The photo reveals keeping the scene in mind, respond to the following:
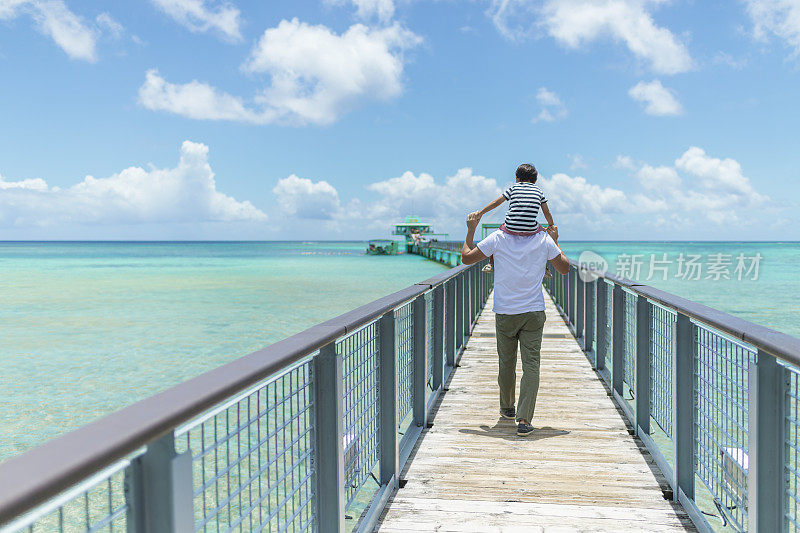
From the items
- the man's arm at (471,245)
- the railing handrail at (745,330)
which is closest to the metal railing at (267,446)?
the man's arm at (471,245)

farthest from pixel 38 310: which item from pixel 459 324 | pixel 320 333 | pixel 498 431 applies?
pixel 320 333

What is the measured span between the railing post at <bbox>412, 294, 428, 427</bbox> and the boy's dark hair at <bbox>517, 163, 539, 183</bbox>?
1.08 metres

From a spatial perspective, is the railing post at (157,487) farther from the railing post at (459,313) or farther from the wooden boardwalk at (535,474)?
the railing post at (459,313)

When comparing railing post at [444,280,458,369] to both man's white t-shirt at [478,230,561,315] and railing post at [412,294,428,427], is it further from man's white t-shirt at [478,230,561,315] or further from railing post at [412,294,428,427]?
man's white t-shirt at [478,230,561,315]

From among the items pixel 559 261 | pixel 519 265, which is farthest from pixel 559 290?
pixel 519 265

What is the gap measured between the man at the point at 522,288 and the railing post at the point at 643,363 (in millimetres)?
558

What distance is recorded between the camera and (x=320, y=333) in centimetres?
205

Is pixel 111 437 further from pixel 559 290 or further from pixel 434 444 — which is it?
pixel 559 290

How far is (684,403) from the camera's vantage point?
10.1ft

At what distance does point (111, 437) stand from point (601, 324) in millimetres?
5779

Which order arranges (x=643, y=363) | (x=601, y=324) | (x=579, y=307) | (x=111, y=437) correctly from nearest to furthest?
(x=111, y=437) → (x=643, y=363) → (x=601, y=324) → (x=579, y=307)

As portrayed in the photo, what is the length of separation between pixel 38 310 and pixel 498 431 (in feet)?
76.3

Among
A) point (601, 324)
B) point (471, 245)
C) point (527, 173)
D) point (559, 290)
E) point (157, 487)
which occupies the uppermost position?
point (527, 173)

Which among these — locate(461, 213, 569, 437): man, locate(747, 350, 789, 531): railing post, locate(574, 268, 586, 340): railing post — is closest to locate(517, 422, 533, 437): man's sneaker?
locate(461, 213, 569, 437): man
